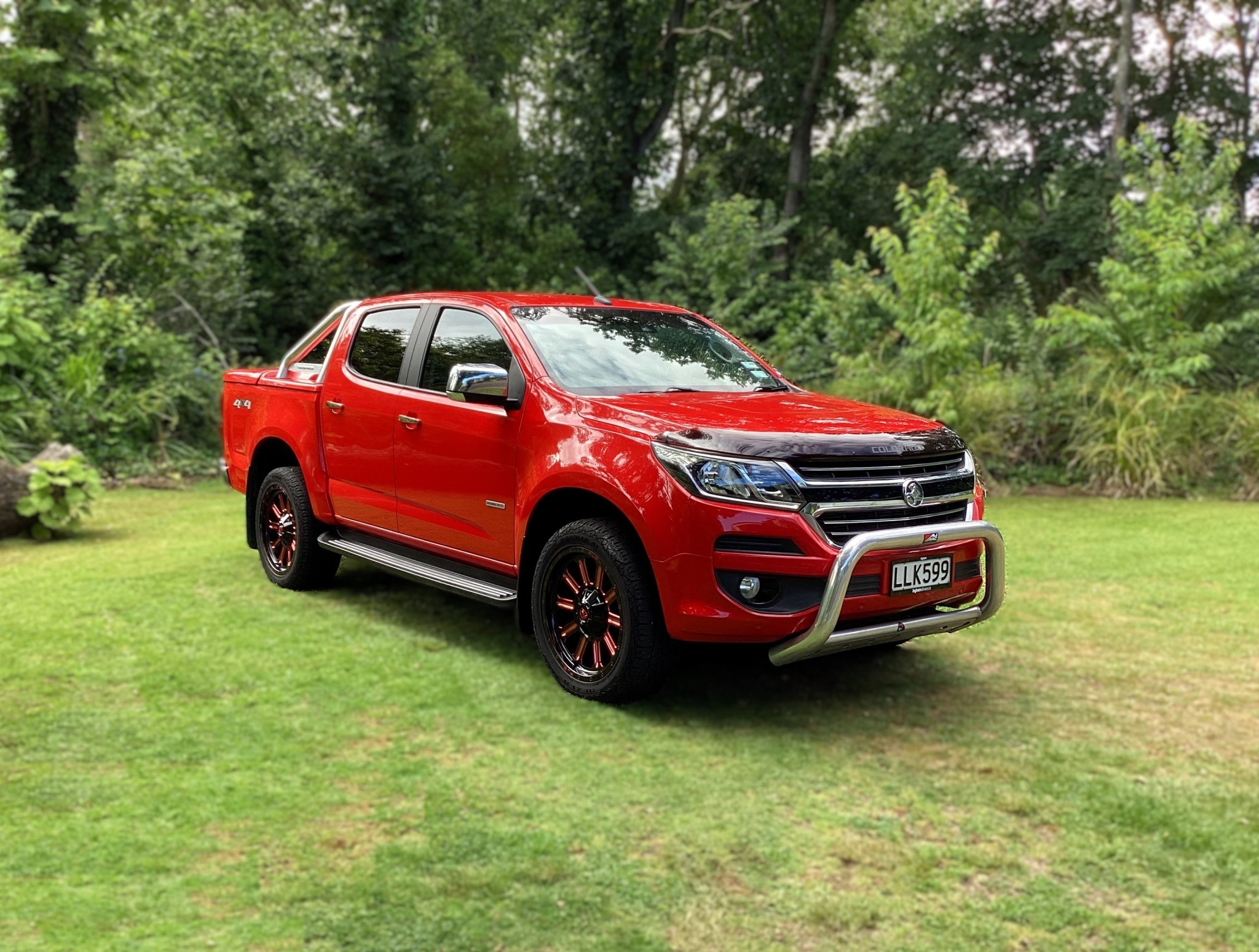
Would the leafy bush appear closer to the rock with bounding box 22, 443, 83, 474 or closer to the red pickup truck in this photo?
the rock with bounding box 22, 443, 83, 474

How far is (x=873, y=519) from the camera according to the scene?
4367 mm

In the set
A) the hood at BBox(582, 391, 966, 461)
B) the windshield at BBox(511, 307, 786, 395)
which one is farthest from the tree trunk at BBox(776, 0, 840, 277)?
the hood at BBox(582, 391, 966, 461)

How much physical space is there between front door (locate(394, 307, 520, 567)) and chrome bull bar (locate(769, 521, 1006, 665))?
1.55 m

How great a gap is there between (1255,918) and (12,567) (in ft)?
23.5

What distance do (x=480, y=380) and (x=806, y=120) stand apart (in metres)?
21.9

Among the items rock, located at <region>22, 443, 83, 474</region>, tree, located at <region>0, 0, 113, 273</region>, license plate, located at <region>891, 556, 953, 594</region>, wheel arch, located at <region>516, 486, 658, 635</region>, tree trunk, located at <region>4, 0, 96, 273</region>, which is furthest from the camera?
tree trunk, located at <region>4, 0, 96, 273</region>

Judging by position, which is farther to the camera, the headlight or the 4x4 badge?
the 4x4 badge

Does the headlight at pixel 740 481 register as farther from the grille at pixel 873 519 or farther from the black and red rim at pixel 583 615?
the black and red rim at pixel 583 615

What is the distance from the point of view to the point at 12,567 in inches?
281

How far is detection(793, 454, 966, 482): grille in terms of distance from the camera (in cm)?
422

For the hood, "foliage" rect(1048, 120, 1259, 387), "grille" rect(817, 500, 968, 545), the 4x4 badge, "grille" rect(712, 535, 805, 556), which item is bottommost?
"grille" rect(712, 535, 805, 556)

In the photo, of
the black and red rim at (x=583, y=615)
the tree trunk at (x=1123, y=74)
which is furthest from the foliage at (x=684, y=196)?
the black and red rim at (x=583, y=615)

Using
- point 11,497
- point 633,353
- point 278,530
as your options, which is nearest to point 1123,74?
point 633,353

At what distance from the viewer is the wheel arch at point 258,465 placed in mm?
6895
